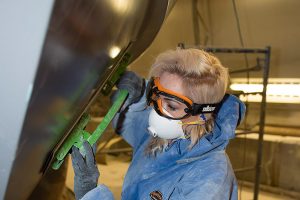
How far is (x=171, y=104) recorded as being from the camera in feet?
3.09

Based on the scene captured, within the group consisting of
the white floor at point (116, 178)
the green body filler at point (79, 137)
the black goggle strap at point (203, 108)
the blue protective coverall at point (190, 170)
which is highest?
the black goggle strap at point (203, 108)

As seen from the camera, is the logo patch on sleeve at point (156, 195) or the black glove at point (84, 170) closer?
the black glove at point (84, 170)

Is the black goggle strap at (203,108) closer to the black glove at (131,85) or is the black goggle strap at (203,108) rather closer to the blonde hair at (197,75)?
the blonde hair at (197,75)

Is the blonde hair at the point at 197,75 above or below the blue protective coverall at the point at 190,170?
above

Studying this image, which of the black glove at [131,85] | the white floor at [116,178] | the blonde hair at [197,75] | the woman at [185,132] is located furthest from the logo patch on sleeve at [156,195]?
the white floor at [116,178]

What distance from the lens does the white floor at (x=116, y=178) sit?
295 centimetres

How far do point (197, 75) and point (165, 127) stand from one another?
0.19 m

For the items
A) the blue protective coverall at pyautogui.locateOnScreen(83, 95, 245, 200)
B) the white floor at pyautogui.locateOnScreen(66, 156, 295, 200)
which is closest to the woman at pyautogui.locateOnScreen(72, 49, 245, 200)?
the blue protective coverall at pyautogui.locateOnScreen(83, 95, 245, 200)

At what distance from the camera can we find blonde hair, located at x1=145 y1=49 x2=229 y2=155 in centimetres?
90

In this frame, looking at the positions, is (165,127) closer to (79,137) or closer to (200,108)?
(200,108)

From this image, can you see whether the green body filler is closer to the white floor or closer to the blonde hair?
the blonde hair

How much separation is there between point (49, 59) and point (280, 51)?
2.97m

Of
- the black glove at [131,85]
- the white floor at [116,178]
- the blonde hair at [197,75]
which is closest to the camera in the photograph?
the blonde hair at [197,75]

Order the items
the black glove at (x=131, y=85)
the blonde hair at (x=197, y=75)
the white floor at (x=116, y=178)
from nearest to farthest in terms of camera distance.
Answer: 1. the blonde hair at (x=197, y=75)
2. the black glove at (x=131, y=85)
3. the white floor at (x=116, y=178)
